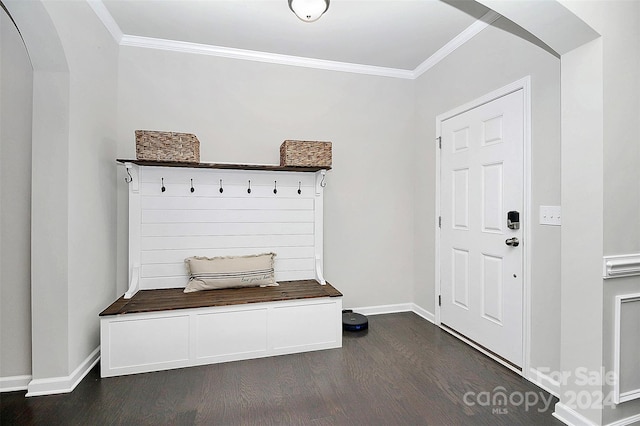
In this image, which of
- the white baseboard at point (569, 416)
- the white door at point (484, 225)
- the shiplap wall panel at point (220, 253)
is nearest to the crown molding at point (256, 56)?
the white door at point (484, 225)

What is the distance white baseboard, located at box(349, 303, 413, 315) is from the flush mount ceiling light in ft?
8.98

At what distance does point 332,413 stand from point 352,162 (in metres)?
2.33

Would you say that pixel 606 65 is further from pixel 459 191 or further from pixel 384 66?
pixel 384 66

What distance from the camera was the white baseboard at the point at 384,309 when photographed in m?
3.46

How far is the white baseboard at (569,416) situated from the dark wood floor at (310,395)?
1.7 inches

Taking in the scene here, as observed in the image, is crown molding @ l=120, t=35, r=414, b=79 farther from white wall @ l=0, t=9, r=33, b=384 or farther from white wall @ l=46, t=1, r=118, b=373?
white wall @ l=0, t=9, r=33, b=384

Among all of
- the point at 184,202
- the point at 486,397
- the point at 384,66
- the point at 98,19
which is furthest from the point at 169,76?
the point at 486,397

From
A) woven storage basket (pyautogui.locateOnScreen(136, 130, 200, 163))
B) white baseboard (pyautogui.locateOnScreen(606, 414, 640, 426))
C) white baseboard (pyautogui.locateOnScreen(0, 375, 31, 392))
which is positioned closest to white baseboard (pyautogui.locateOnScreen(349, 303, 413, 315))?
white baseboard (pyautogui.locateOnScreen(606, 414, 640, 426))

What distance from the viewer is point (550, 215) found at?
6.78 feet

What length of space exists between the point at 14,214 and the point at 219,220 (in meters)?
1.39

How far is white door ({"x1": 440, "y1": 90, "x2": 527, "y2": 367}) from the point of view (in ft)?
7.63

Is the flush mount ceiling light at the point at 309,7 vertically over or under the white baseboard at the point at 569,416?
over

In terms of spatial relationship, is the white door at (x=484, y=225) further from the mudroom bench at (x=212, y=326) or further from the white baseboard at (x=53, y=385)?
the white baseboard at (x=53, y=385)

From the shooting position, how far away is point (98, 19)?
2.44 metres
